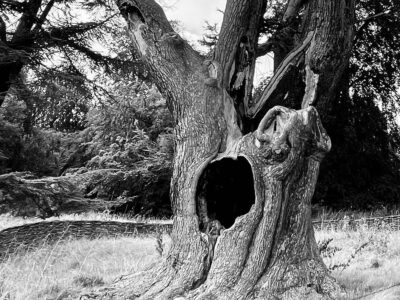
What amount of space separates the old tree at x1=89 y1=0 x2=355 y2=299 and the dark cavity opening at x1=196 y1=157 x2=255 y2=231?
11mm

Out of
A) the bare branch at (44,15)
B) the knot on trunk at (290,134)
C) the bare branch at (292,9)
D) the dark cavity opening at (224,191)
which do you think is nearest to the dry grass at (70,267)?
the dark cavity opening at (224,191)

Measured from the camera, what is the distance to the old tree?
13.5 feet

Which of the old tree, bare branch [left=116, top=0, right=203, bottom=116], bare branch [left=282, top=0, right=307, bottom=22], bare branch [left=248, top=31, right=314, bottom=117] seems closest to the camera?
the old tree

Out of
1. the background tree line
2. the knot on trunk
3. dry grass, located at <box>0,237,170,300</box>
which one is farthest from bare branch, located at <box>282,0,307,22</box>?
dry grass, located at <box>0,237,170,300</box>

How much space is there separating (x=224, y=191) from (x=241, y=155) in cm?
56

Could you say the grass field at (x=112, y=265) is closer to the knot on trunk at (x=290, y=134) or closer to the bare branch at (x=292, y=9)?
the knot on trunk at (x=290, y=134)

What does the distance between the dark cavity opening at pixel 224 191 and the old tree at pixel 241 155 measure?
11 mm

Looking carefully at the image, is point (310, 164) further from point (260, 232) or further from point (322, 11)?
point (322, 11)

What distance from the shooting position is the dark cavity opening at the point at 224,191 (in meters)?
4.51

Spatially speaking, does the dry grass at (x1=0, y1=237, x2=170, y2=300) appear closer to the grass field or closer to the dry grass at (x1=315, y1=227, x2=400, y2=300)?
the grass field

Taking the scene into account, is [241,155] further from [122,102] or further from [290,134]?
[122,102]

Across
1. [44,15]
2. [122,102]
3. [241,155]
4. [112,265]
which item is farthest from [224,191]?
[122,102]

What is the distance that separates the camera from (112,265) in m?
6.43

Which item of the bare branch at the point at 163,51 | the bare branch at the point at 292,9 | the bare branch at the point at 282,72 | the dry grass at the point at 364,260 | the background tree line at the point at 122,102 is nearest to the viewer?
the dry grass at the point at 364,260
